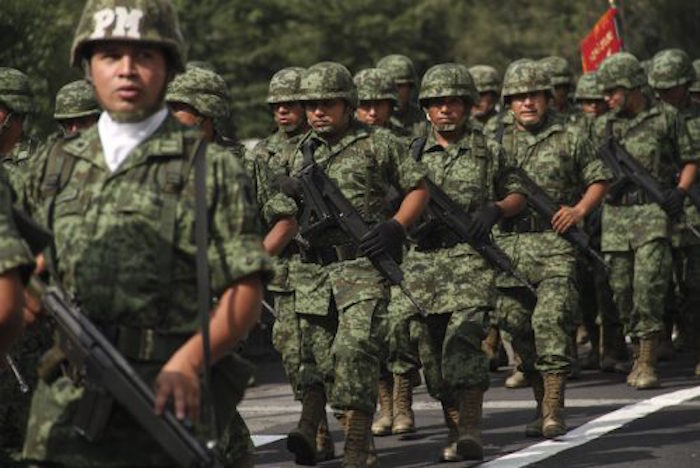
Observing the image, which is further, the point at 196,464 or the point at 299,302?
the point at 299,302

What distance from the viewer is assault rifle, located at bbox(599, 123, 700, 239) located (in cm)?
1480

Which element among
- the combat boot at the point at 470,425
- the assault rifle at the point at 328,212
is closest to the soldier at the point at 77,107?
the assault rifle at the point at 328,212

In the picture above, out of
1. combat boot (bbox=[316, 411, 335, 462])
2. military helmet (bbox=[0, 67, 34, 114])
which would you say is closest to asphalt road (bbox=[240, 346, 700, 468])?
combat boot (bbox=[316, 411, 335, 462])

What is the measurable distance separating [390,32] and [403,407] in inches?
1341

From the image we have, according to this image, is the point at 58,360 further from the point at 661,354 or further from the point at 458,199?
the point at 661,354

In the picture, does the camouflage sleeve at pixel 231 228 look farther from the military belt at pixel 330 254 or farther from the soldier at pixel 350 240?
the military belt at pixel 330 254

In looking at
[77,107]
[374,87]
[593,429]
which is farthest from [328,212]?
[374,87]

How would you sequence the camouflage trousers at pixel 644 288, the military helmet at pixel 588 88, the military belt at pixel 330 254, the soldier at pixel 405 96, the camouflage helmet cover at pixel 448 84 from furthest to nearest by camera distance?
the military helmet at pixel 588 88 < the soldier at pixel 405 96 < the camouflage trousers at pixel 644 288 < the camouflage helmet cover at pixel 448 84 < the military belt at pixel 330 254

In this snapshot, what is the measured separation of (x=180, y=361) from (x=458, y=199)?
626cm

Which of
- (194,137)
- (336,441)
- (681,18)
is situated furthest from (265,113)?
(194,137)

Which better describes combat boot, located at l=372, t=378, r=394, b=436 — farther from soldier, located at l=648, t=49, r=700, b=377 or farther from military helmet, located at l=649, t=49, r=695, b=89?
military helmet, located at l=649, t=49, r=695, b=89

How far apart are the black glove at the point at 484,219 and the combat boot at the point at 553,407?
3.20 ft

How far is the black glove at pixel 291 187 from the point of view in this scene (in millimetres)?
10500

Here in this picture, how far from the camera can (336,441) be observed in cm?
1183
